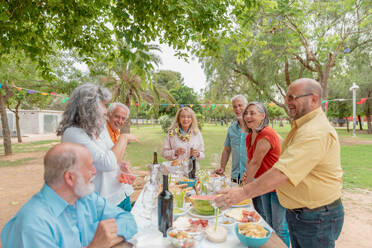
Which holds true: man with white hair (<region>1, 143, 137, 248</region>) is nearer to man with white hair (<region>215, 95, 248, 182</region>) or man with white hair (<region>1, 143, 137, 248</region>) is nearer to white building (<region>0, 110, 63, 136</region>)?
man with white hair (<region>215, 95, 248, 182</region>)

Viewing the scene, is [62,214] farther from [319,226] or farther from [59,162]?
[319,226]

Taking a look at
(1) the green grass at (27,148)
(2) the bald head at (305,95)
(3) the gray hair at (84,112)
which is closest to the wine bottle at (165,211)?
(3) the gray hair at (84,112)

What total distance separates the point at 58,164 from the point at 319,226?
1911mm

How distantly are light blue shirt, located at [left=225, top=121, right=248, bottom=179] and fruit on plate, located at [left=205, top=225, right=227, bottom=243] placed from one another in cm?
192

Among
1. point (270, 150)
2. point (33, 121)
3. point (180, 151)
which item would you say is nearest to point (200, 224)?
point (270, 150)

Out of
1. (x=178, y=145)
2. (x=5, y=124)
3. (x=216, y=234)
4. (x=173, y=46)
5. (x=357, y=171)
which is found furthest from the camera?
(x=5, y=124)

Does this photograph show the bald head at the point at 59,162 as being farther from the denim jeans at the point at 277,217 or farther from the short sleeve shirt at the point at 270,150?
the denim jeans at the point at 277,217

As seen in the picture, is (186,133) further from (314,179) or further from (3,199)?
(3,199)

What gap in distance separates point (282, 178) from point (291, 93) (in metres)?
0.70

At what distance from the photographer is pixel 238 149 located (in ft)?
11.1

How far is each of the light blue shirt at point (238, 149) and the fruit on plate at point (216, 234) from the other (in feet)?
6.29

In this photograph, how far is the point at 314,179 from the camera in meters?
1.61

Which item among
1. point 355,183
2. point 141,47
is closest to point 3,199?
point 141,47

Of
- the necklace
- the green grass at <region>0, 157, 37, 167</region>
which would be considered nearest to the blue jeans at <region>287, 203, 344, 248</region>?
the necklace
